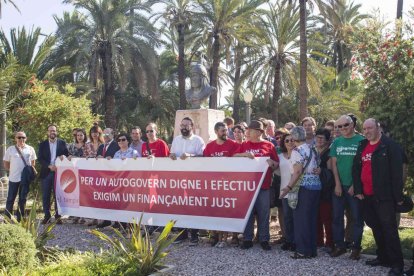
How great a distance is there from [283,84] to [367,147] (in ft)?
66.6

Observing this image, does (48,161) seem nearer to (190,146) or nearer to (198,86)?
(190,146)

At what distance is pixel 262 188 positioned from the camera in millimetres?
6465

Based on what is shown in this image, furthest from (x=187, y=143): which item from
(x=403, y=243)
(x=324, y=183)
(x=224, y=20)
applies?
(x=224, y=20)

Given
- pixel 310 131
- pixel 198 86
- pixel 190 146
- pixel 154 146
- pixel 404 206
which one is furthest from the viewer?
pixel 198 86

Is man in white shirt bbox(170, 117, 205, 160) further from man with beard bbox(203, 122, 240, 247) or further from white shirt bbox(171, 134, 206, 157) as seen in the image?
man with beard bbox(203, 122, 240, 247)

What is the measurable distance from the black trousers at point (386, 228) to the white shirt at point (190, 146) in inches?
106

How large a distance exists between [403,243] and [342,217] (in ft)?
4.72

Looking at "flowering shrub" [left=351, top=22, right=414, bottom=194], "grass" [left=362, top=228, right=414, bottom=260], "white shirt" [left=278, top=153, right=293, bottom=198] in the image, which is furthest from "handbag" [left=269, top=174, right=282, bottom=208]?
"flowering shrub" [left=351, top=22, right=414, bottom=194]

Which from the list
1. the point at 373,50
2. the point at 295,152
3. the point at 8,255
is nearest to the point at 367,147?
the point at 295,152

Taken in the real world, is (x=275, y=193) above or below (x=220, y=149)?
below

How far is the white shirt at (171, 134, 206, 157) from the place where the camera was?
725 cm

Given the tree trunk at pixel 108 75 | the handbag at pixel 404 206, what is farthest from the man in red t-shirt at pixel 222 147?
the tree trunk at pixel 108 75

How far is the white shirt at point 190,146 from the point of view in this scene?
23.8 feet

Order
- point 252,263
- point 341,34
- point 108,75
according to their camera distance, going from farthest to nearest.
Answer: point 341,34
point 108,75
point 252,263
